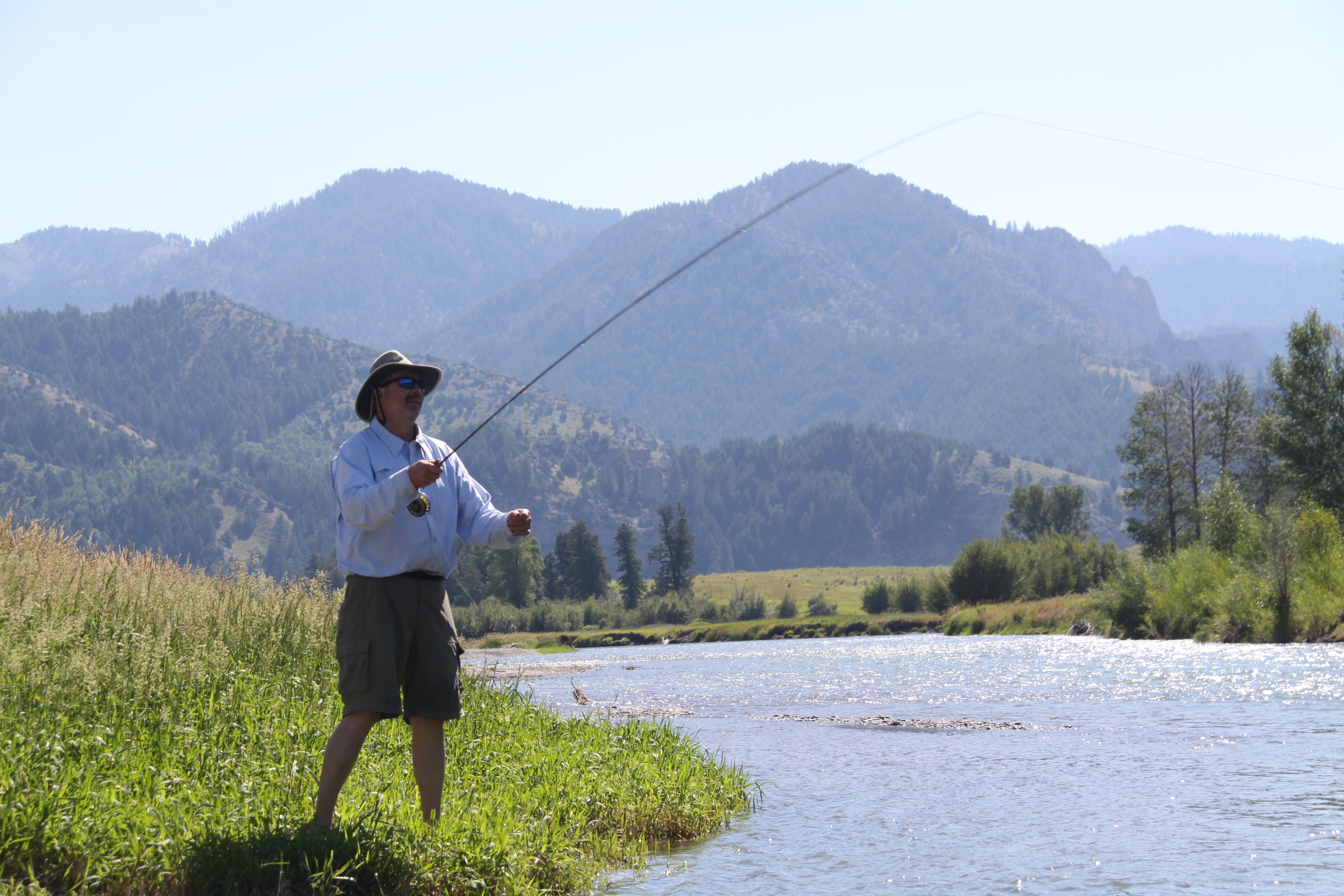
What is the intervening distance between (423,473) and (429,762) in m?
1.66

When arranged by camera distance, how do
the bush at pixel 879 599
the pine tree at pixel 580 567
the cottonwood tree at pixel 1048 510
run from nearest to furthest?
the bush at pixel 879 599
the cottonwood tree at pixel 1048 510
the pine tree at pixel 580 567

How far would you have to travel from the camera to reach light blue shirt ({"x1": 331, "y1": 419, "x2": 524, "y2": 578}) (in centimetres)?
536

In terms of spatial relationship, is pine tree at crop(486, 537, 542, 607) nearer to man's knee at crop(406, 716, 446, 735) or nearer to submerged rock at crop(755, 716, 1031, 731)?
submerged rock at crop(755, 716, 1031, 731)

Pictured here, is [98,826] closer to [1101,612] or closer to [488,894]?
[488,894]

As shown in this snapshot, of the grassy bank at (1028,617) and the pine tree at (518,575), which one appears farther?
the pine tree at (518,575)

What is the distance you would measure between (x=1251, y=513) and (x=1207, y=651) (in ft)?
39.0

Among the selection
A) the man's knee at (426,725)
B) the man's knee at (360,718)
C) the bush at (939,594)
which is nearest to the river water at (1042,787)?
the man's knee at (426,725)

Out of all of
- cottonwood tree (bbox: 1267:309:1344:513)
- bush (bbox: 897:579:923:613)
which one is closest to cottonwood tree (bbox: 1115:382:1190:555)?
cottonwood tree (bbox: 1267:309:1344:513)

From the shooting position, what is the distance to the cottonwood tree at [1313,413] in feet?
134

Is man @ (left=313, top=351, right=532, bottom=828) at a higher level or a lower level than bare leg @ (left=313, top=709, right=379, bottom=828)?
higher

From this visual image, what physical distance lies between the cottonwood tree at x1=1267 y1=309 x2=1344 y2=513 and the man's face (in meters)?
42.5

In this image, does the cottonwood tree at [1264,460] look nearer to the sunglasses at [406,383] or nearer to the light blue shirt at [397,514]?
the light blue shirt at [397,514]

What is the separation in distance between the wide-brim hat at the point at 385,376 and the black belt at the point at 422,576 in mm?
856

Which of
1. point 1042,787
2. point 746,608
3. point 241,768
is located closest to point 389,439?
point 241,768
